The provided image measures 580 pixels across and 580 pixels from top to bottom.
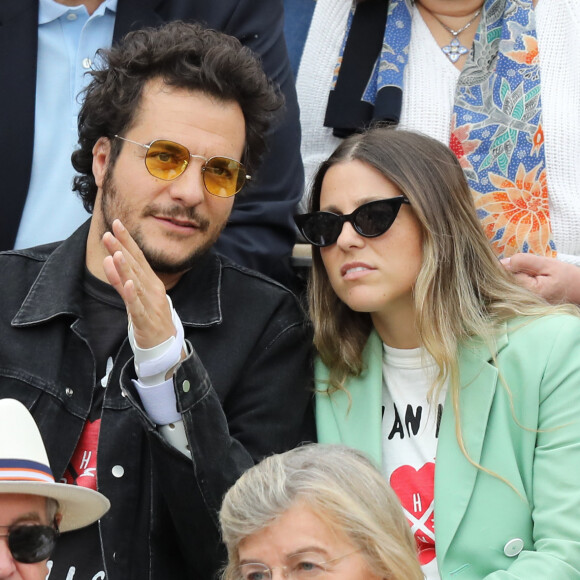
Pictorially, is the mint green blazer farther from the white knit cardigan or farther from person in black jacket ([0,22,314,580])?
the white knit cardigan

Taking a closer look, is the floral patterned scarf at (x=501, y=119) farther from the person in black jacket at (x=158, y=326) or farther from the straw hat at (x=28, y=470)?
the straw hat at (x=28, y=470)

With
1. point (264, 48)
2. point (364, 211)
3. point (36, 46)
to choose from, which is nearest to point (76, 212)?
point (36, 46)

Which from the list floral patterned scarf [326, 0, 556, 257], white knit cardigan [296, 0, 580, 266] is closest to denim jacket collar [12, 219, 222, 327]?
white knit cardigan [296, 0, 580, 266]

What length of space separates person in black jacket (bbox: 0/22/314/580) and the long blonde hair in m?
0.13

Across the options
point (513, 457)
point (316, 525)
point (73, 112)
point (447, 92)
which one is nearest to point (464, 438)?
point (513, 457)

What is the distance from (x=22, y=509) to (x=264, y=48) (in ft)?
7.55

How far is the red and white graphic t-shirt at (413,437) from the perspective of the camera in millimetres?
3262

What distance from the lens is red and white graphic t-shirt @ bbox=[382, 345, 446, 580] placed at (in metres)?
3.26

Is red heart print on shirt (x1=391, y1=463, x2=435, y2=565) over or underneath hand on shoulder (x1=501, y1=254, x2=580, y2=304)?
underneath

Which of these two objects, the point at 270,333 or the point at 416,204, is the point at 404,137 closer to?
the point at 416,204

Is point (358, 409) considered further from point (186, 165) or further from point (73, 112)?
point (73, 112)

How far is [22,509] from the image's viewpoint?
8.34 feet

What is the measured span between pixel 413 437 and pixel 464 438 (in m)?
0.19

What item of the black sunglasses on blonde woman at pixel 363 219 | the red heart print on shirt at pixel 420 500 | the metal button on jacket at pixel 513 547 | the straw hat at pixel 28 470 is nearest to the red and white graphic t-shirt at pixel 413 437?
the red heart print on shirt at pixel 420 500
